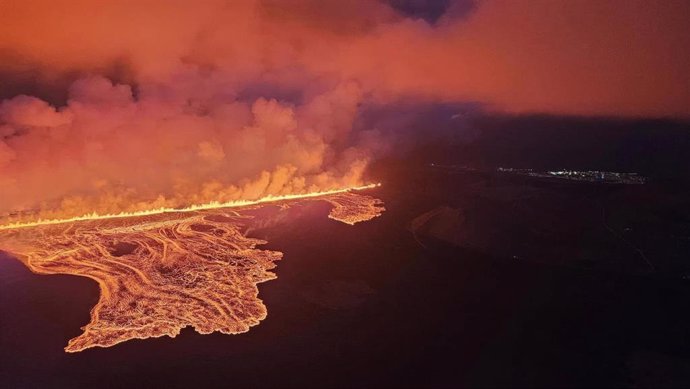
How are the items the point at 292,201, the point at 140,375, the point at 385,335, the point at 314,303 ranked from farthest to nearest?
the point at 292,201 < the point at 314,303 < the point at 385,335 < the point at 140,375

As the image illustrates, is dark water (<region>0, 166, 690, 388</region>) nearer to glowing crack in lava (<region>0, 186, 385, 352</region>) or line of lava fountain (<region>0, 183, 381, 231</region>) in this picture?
glowing crack in lava (<region>0, 186, 385, 352</region>)

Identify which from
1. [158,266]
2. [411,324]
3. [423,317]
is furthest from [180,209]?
[411,324]

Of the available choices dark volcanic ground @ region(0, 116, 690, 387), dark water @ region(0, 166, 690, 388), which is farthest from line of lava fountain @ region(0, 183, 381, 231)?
dark water @ region(0, 166, 690, 388)

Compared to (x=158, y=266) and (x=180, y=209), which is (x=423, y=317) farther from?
(x=180, y=209)

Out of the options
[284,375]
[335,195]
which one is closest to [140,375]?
[284,375]

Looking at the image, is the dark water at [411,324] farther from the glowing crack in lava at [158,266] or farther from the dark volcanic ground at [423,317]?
the glowing crack in lava at [158,266]

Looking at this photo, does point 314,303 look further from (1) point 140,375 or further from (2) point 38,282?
(2) point 38,282

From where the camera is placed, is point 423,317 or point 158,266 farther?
point 158,266
